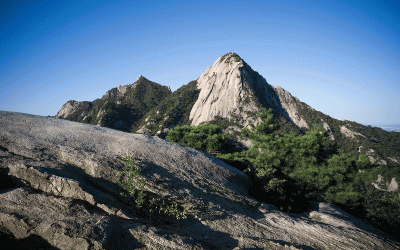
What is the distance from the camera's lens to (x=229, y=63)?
101375 millimetres

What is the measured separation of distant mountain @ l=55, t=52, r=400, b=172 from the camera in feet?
252

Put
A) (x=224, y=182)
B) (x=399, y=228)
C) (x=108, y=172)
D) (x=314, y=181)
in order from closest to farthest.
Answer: (x=108, y=172) < (x=224, y=182) < (x=399, y=228) < (x=314, y=181)

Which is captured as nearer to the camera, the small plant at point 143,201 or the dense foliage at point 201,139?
the small plant at point 143,201

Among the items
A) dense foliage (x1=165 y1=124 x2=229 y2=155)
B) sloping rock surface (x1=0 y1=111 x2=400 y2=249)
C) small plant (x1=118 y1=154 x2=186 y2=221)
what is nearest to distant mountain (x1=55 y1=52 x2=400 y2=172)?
dense foliage (x1=165 y1=124 x2=229 y2=155)

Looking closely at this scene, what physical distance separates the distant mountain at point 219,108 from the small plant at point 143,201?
6660 centimetres

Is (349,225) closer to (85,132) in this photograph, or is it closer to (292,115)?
(85,132)

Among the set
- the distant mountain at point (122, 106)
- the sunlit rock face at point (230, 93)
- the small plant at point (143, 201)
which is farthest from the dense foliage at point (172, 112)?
the small plant at point (143, 201)

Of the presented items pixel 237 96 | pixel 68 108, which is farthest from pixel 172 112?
pixel 68 108

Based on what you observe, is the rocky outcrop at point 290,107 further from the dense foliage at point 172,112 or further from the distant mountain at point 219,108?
the dense foliage at point 172,112

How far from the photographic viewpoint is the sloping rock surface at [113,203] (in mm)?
4203

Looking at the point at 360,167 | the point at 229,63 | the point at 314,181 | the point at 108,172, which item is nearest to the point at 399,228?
the point at 360,167

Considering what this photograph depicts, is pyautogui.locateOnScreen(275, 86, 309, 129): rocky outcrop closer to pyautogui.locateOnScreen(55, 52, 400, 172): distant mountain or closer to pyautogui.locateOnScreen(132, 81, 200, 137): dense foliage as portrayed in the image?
pyautogui.locateOnScreen(55, 52, 400, 172): distant mountain

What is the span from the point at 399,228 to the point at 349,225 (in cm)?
1269

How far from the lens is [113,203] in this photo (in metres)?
5.69
